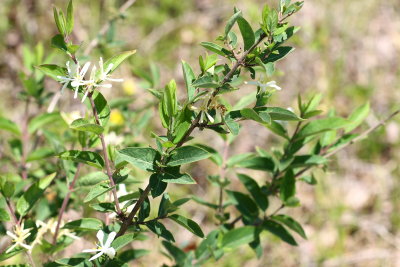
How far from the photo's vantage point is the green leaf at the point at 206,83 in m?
0.93

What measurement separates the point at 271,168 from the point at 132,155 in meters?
0.64

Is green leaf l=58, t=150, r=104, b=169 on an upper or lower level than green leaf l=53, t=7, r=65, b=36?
lower

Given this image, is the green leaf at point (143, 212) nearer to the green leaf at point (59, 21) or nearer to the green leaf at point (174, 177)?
the green leaf at point (174, 177)

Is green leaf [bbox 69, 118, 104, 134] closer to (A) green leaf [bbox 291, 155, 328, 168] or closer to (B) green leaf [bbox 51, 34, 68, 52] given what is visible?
(B) green leaf [bbox 51, 34, 68, 52]

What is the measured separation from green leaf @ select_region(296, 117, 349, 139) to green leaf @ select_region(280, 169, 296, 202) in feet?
0.41

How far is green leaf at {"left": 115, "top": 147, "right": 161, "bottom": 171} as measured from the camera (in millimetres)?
1001

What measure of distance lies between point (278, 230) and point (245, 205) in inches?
5.6

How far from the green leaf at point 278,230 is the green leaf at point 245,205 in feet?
0.21

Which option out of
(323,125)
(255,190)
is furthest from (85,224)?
(323,125)

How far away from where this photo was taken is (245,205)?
1.59m

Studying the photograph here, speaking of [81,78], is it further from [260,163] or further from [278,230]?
[278,230]

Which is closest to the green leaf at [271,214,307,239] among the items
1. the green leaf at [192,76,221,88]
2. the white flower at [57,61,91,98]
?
the green leaf at [192,76,221,88]

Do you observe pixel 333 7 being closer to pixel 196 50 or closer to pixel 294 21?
pixel 294 21

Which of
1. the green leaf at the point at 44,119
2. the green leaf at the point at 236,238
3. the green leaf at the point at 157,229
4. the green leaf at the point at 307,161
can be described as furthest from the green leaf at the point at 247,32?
the green leaf at the point at 44,119
